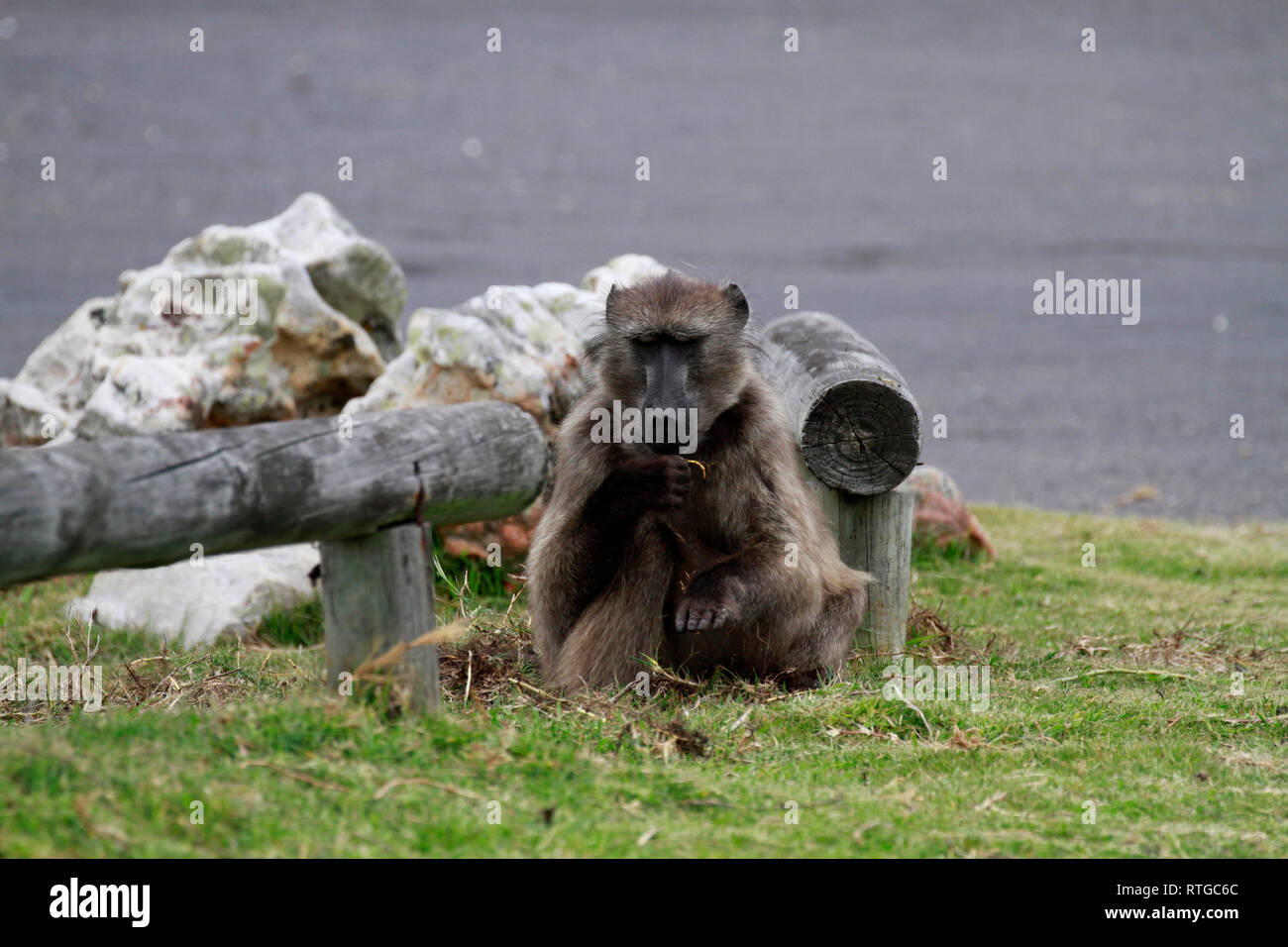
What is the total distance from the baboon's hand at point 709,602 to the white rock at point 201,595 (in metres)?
2.42

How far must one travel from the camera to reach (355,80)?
68.0ft

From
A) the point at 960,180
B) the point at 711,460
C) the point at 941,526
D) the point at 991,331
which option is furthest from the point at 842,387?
the point at 960,180

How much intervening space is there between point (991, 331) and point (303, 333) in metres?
8.42

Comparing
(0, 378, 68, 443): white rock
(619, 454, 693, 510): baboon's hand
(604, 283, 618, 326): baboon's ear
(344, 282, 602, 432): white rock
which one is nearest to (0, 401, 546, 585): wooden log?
(619, 454, 693, 510): baboon's hand

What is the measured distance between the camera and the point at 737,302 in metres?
5.43

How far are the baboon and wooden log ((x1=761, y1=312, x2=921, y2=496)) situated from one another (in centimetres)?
19

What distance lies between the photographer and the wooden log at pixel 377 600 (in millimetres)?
4023

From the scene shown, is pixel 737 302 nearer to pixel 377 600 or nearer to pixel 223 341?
pixel 377 600

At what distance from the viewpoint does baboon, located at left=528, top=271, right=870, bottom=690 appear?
5102mm

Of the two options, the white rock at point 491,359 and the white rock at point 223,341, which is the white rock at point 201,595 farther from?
the white rock at point 491,359

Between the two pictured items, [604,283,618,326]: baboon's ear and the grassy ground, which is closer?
the grassy ground

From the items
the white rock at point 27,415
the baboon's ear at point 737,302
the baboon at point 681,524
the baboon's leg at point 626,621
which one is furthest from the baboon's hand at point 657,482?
the white rock at point 27,415

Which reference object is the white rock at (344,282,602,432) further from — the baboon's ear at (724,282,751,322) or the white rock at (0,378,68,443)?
the baboon's ear at (724,282,751,322)

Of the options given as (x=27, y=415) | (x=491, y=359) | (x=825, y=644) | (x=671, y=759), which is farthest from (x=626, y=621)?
(x=27, y=415)
